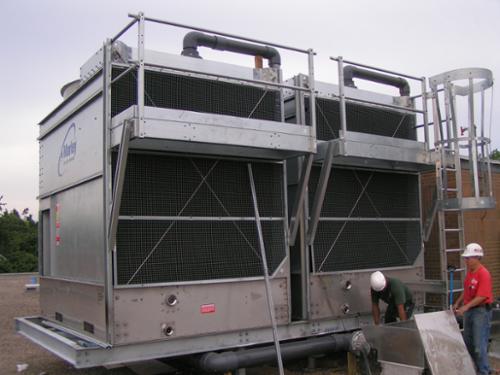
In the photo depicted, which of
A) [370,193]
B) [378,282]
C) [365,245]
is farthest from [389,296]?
[370,193]

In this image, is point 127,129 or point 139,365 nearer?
point 127,129

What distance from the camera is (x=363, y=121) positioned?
8.14m

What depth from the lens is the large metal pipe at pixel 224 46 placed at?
690 cm

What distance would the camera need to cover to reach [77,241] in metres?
6.74

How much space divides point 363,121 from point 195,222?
3162 millimetres

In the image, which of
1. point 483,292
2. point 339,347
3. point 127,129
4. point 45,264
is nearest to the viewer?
point 127,129

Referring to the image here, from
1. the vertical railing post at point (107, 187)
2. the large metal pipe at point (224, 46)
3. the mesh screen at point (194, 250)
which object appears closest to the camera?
the vertical railing post at point (107, 187)

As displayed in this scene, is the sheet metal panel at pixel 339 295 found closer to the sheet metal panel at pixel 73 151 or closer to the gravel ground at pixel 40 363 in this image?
the gravel ground at pixel 40 363

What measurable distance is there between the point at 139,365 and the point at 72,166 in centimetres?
314

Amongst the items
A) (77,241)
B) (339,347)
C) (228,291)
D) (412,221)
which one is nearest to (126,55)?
(77,241)

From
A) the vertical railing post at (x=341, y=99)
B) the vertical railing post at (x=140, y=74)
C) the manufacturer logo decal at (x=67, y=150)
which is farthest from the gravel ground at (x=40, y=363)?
the vertical railing post at (x=140, y=74)

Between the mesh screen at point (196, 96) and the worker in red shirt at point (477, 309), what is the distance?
3.03 metres

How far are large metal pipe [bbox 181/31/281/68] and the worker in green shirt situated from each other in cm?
308

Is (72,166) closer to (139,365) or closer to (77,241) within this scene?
(77,241)
